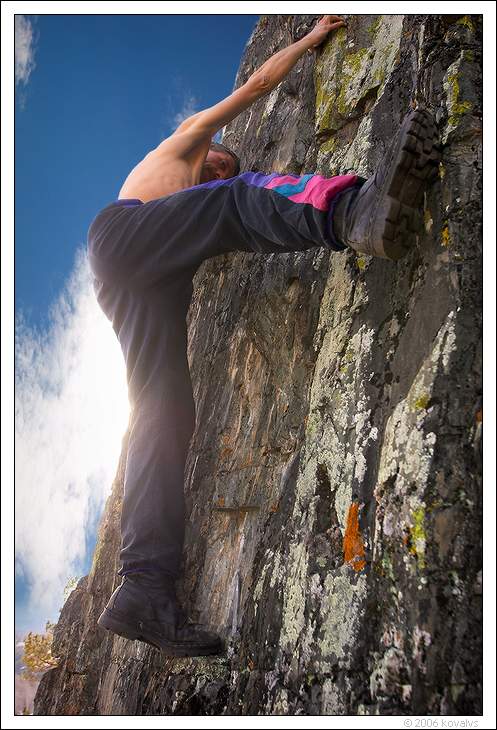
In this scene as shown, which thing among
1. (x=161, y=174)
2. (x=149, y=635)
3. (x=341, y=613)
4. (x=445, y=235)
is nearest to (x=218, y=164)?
(x=161, y=174)

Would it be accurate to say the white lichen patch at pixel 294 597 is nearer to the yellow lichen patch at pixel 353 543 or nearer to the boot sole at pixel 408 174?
the yellow lichen patch at pixel 353 543

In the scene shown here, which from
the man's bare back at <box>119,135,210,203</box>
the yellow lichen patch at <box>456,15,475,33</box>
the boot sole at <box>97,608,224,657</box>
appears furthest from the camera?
the man's bare back at <box>119,135,210,203</box>

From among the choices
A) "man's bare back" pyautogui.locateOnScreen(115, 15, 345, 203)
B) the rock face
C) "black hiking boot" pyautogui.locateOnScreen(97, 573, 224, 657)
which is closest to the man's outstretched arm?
"man's bare back" pyautogui.locateOnScreen(115, 15, 345, 203)

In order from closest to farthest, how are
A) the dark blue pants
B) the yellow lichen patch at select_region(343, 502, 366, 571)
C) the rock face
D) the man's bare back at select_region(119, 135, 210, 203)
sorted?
the rock face → the yellow lichen patch at select_region(343, 502, 366, 571) → the dark blue pants → the man's bare back at select_region(119, 135, 210, 203)

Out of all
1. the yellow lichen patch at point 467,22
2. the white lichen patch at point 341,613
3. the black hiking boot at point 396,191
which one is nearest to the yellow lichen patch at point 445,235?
the black hiking boot at point 396,191

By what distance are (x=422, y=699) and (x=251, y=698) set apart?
3.83 feet

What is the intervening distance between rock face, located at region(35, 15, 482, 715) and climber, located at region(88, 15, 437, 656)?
11.3 inches

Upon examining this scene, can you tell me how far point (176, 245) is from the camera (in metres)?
3.65

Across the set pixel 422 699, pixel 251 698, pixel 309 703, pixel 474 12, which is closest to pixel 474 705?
pixel 422 699

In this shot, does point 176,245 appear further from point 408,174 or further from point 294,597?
point 294,597

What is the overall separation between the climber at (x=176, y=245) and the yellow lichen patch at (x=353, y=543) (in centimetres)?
122

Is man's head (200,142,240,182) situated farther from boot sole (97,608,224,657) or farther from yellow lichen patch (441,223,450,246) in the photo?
boot sole (97,608,224,657)

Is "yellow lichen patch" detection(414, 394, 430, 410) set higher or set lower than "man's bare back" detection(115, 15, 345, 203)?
lower

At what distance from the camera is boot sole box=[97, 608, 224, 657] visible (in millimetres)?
3391
